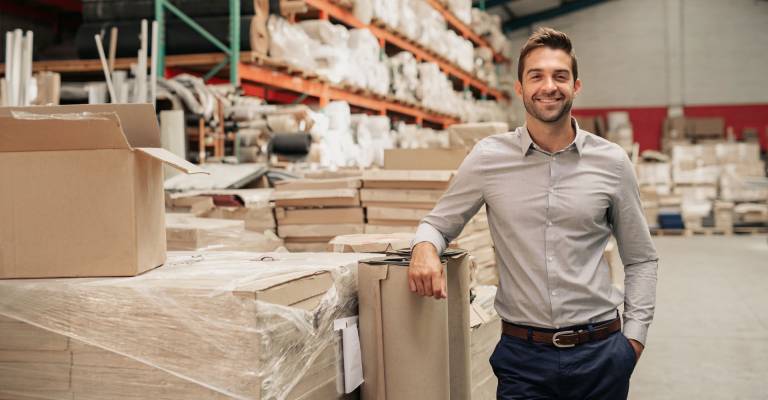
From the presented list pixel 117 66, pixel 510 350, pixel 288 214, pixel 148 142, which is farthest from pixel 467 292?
pixel 117 66

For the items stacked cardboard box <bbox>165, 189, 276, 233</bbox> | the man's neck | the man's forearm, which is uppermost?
the man's neck

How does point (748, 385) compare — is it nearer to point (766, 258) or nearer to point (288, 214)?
point (288, 214)

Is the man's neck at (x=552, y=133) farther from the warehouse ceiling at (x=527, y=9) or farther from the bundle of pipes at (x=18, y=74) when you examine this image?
the warehouse ceiling at (x=527, y=9)

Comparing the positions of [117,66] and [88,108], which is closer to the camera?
[88,108]

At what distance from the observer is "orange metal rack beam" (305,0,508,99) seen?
8469mm

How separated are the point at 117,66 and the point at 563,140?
229 inches

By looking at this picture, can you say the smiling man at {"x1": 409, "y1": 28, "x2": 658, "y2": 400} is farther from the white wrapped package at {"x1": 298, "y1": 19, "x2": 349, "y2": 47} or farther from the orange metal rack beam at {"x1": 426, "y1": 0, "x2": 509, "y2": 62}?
the orange metal rack beam at {"x1": 426, "y1": 0, "x2": 509, "y2": 62}

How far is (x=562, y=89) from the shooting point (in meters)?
2.07

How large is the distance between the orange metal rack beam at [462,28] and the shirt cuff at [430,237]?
34.6 ft

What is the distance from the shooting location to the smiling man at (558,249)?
6.70ft

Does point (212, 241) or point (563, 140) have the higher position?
point (563, 140)

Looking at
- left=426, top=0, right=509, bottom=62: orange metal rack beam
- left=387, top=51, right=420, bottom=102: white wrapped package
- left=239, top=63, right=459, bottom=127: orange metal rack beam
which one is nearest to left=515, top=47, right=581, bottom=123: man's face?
left=239, top=63, right=459, bottom=127: orange metal rack beam

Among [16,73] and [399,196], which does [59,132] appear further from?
[16,73]

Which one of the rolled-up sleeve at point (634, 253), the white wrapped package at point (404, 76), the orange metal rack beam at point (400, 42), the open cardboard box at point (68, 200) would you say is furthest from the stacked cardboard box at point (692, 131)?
the open cardboard box at point (68, 200)
